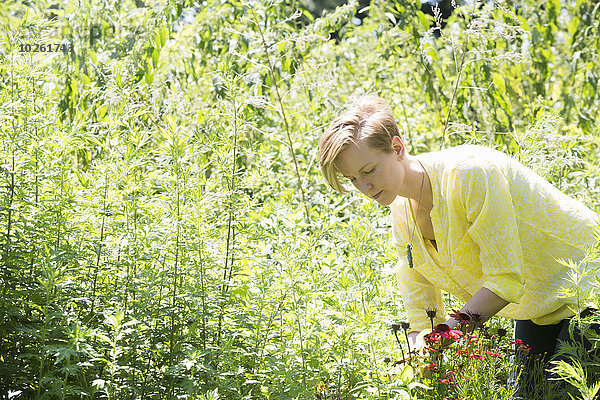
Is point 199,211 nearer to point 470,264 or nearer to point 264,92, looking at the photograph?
point 470,264

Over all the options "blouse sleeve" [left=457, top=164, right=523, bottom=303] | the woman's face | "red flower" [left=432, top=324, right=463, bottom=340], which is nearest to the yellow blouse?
"blouse sleeve" [left=457, top=164, right=523, bottom=303]

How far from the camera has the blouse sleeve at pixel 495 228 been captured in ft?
6.21

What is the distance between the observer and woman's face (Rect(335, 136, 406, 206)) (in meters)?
1.95

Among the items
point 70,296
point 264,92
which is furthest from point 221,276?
point 264,92

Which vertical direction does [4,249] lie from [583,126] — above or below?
above

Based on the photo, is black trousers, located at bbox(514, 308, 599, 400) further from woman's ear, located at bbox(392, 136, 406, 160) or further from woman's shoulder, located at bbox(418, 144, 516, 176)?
woman's ear, located at bbox(392, 136, 406, 160)

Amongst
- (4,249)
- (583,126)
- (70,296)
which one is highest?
(4,249)

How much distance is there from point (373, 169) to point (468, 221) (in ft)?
1.10

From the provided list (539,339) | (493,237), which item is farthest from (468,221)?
(539,339)

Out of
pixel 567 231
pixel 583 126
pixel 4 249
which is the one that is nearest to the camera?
pixel 4 249

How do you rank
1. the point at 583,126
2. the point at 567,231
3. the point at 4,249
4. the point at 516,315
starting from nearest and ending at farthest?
the point at 4,249 < the point at 567,231 < the point at 516,315 < the point at 583,126

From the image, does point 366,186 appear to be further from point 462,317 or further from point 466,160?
point 462,317

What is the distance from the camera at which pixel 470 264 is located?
2.13 m

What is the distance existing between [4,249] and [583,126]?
3.28 m
